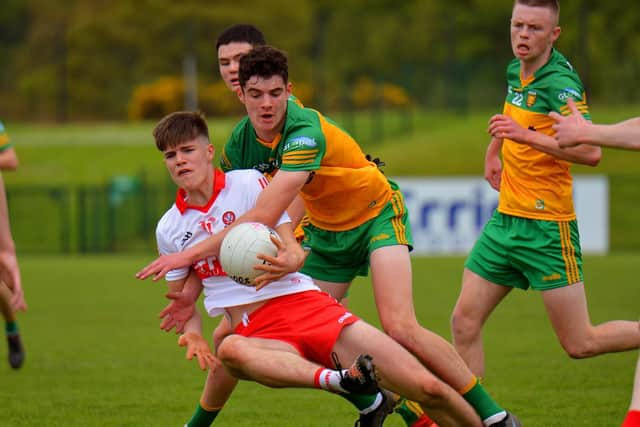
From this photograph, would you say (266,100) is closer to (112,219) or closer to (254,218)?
(254,218)

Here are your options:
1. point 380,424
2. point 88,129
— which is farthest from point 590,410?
point 88,129

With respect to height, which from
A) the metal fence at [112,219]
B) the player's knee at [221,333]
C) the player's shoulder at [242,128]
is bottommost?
the metal fence at [112,219]

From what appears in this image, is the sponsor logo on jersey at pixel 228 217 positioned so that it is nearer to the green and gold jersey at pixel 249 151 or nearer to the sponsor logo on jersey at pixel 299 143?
the sponsor logo on jersey at pixel 299 143

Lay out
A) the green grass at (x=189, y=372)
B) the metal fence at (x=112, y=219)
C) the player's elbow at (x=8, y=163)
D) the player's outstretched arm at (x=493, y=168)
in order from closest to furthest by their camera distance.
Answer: the green grass at (x=189, y=372)
the player's outstretched arm at (x=493, y=168)
the player's elbow at (x=8, y=163)
the metal fence at (x=112, y=219)

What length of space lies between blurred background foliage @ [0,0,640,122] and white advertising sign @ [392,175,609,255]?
37.4 ft

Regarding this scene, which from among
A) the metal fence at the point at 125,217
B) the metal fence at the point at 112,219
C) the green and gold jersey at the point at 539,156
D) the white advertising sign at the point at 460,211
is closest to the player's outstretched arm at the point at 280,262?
the green and gold jersey at the point at 539,156

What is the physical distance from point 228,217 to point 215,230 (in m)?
0.10

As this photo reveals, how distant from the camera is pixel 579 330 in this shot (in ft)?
20.4

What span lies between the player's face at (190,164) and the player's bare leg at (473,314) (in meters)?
1.91

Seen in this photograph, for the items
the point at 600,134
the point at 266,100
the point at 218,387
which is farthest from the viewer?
the point at 218,387

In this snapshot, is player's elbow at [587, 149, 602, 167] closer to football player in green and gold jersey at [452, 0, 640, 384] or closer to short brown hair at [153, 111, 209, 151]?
football player in green and gold jersey at [452, 0, 640, 384]

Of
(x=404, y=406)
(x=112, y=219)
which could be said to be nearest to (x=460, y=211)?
(x=112, y=219)

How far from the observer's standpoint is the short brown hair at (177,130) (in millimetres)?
5492

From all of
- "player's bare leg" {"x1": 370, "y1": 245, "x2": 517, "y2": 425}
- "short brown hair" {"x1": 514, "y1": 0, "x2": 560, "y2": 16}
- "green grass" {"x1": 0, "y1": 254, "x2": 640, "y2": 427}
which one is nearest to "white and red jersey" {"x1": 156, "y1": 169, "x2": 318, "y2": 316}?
"player's bare leg" {"x1": 370, "y1": 245, "x2": 517, "y2": 425}
